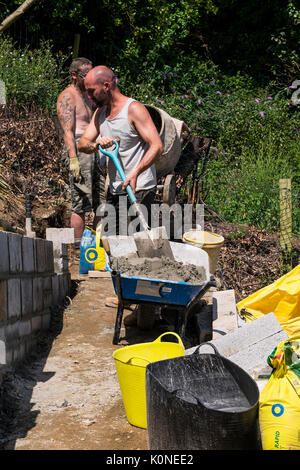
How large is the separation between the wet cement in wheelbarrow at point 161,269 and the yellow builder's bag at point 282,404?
1430 mm

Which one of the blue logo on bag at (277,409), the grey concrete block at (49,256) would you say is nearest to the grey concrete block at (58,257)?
the grey concrete block at (49,256)

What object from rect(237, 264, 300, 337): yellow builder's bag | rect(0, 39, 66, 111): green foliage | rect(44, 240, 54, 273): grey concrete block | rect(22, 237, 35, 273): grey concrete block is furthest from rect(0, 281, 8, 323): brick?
rect(0, 39, 66, 111): green foliage

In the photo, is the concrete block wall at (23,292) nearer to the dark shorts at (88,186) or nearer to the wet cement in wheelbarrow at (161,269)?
the wet cement in wheelbarrow at (161,269)

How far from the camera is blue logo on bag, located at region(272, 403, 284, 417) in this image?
94.7 inches

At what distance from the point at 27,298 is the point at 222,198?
489 centimetres

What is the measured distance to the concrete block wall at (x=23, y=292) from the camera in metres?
3.14

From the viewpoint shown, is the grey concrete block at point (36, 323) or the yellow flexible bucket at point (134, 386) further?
the grey concrete block at point (36, 323)

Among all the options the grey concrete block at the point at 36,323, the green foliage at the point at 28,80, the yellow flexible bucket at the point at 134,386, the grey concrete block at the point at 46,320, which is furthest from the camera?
the green foliage at the point at 28,80

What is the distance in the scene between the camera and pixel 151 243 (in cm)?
431

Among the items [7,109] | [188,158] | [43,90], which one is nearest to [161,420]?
[188,158]

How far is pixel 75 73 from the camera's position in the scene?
19.4ft

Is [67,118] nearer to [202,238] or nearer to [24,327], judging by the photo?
[202,238]

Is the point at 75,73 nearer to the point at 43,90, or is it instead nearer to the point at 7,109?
the point at 7,109

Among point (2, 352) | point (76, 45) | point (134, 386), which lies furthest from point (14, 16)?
point (134, 386)
